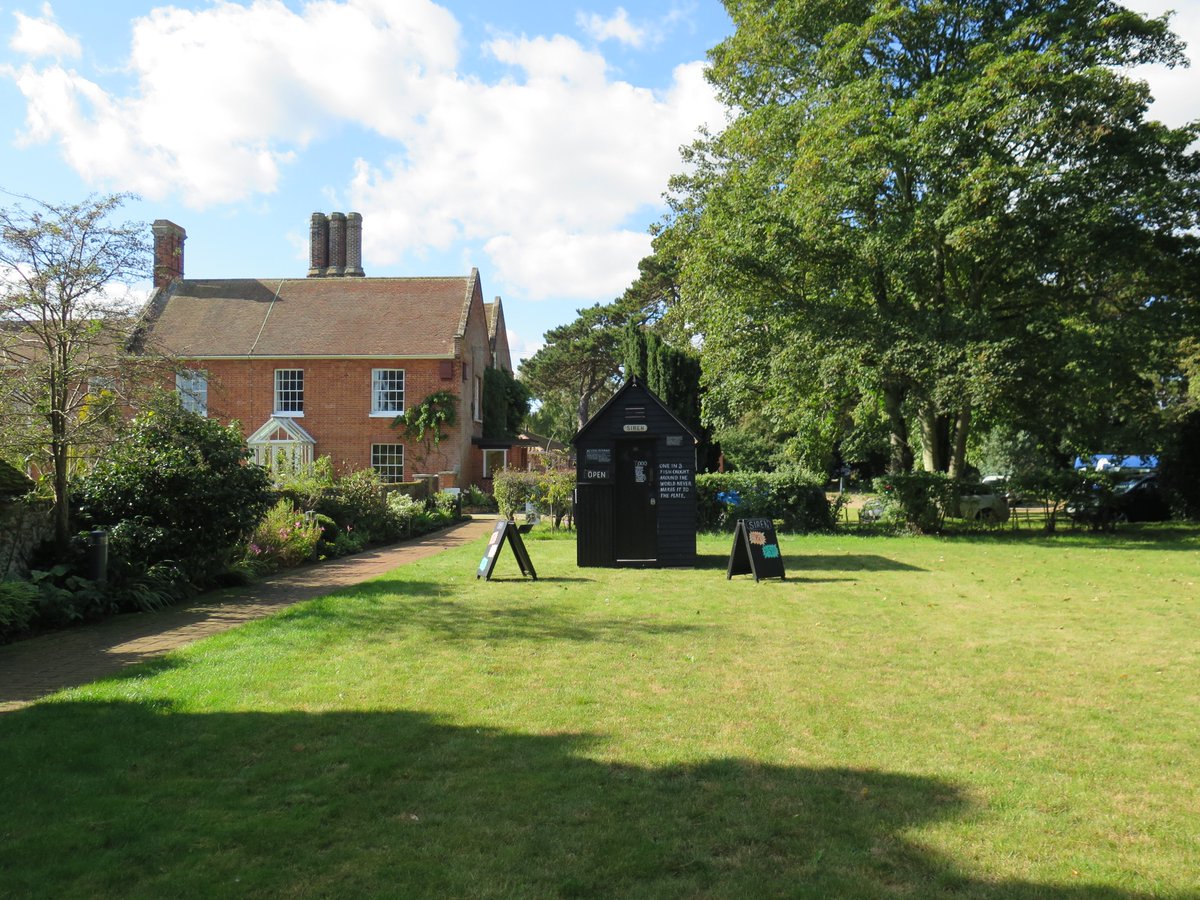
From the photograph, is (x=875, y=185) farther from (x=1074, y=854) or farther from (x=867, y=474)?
(x=867, y=474)

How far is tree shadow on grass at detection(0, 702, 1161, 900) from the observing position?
10.9 feet

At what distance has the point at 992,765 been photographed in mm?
4578

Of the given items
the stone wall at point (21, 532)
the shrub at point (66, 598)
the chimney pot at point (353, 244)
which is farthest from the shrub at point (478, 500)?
the shrub at point (66, 598)

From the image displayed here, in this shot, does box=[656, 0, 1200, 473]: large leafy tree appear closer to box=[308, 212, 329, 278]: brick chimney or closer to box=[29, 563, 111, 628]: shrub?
box=[29, 563, 111, 628]: shrub

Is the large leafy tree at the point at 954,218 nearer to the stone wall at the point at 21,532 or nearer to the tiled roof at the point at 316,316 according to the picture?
the tiled roof at the point at 316,316

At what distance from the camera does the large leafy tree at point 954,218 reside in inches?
729

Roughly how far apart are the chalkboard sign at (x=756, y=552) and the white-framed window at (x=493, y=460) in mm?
24896

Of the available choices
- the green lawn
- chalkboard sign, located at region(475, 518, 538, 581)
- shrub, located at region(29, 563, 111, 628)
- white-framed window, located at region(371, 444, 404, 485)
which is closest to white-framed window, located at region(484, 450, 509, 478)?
white-framed window, located at region(371, 444, 404, 485)

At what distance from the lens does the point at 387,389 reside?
3338 centimetres

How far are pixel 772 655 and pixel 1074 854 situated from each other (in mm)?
3774

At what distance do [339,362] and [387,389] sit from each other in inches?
87.7

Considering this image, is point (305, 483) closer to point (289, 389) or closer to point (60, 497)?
point (60, 497)

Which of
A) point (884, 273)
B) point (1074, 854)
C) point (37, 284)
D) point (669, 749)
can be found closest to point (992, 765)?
point (1074, 854)

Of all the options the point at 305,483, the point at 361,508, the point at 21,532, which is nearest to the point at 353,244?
the point at 361,508
